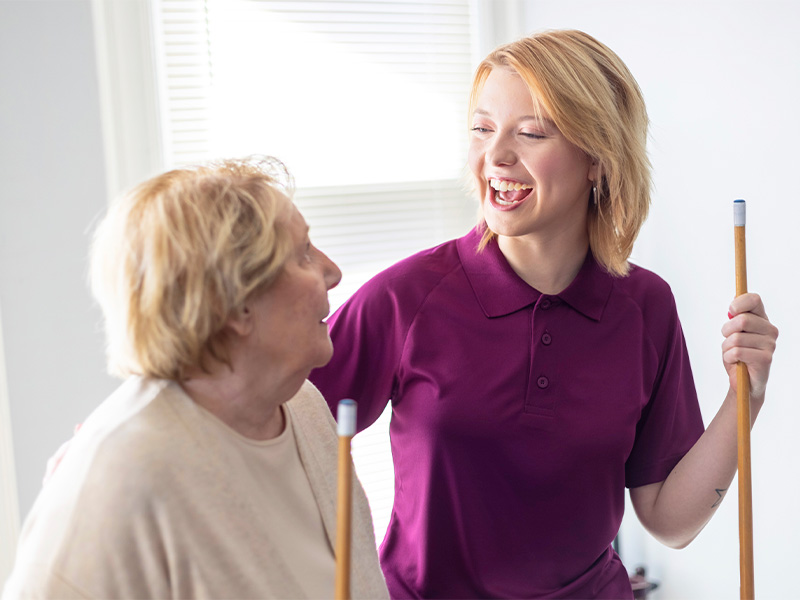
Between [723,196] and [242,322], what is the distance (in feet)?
4.66

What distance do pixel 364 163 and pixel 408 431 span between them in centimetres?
129

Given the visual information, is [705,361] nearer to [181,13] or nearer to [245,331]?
[245,331]

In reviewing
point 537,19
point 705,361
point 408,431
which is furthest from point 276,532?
point 537,19

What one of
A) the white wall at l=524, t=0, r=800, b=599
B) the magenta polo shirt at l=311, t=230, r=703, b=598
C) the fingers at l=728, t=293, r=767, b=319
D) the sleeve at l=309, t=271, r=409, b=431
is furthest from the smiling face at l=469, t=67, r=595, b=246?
the white wall at l=524, t=0, r=800, b=599

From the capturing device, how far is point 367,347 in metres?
1.39

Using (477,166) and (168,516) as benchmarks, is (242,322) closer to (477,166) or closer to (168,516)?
(168,516)

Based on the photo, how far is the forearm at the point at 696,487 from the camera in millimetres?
1355

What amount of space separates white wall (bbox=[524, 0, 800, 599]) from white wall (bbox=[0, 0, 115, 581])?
4.60ft

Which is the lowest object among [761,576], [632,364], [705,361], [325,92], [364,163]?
[761,576]

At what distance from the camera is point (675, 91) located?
2057 mm

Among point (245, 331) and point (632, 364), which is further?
point (632, 364)

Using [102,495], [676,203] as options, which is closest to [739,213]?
[102,495]

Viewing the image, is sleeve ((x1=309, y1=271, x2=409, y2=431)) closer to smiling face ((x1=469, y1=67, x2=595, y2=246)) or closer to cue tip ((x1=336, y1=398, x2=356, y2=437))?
smiling face ((x1=469, y1=67, x2=595, y2=246))

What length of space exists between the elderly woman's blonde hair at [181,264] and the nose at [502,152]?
1.68 ft
